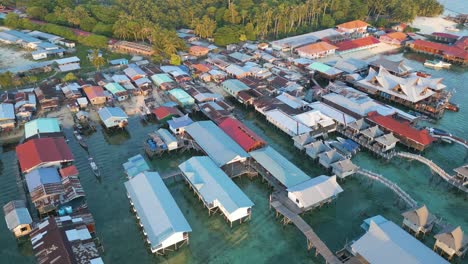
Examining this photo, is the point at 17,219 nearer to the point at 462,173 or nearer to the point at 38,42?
the point at 462,173

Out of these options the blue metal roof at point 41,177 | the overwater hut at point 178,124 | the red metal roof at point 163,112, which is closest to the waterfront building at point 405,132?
the overwater hut at point 178,124

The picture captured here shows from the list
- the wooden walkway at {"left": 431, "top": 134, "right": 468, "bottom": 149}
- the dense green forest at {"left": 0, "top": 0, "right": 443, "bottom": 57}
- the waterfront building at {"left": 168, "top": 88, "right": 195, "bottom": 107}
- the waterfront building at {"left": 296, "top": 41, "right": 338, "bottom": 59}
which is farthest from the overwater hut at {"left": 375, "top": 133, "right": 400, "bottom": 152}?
the dense green forest at {"left": 0, "top": 0, "right": 443, "bottom": 57}

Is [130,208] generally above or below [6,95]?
below

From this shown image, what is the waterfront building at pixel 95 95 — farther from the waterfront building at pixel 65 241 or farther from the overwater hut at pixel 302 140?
the overwater hut at pixel 302 140

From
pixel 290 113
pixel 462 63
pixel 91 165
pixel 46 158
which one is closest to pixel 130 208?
pixel 91 165

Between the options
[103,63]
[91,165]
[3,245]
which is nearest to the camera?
[3,245]

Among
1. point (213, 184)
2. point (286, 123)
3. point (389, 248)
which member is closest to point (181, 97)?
point (286, 123)

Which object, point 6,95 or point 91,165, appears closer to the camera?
point 91,165

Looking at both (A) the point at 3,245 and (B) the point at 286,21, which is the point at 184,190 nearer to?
(A) the point at 3,245
